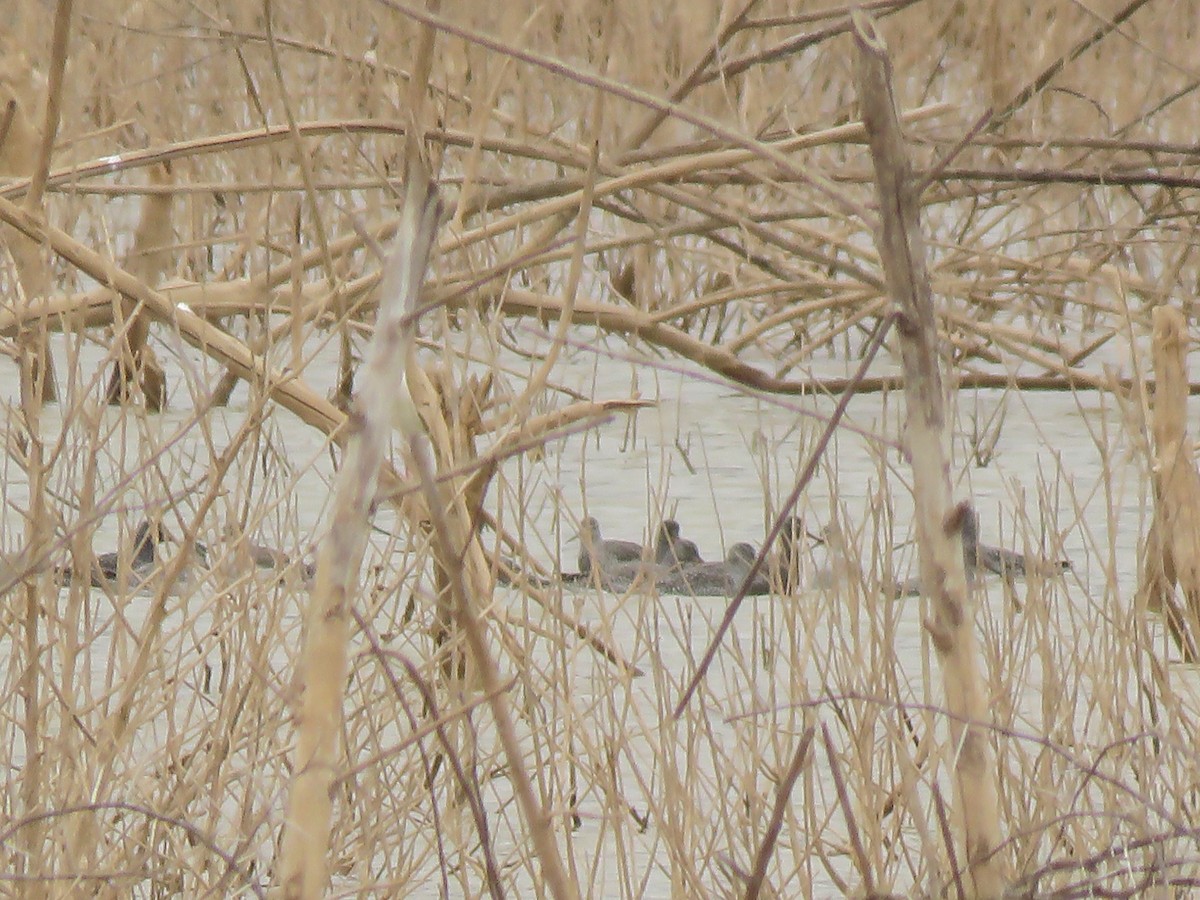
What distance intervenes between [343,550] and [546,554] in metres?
2.23

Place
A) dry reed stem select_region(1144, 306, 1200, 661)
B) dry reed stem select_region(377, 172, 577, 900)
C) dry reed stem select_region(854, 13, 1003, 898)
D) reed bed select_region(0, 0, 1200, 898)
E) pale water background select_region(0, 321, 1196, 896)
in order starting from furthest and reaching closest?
1. pale water background select_region(0, 321, 1196, 896)
2. dry reed stem select_region(1144, 306, 1200, 661)
3. reed bed select_region(0, 0, 1200, 898)
4. dry reed stem select_region(854, 13, 1003, 898)
5. dry reed stem select_region(377, 172, 577, 900)

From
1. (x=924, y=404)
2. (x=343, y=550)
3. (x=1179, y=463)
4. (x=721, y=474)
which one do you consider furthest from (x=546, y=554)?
(x=721, y=474)

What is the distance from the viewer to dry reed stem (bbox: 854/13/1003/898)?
1.33 metres

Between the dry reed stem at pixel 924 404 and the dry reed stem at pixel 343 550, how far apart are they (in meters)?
0.29

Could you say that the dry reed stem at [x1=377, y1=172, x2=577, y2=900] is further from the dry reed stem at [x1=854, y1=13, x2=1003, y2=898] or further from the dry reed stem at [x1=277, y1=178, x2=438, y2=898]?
the dry reed stem at [x1=854, y1=13, x2=1003, y2=898]

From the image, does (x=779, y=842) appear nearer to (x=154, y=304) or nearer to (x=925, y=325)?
(x=154, y=304)

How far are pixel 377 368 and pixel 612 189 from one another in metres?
2.38

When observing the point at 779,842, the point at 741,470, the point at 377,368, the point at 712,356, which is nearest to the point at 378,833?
the point at 779,842

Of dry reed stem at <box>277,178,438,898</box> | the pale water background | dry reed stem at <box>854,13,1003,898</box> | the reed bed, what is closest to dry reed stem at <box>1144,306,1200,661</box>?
the reed bed

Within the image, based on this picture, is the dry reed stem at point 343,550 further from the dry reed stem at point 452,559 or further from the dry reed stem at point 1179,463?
the dry reed stem at point 1179,463

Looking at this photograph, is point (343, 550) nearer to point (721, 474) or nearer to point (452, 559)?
point (452, 559)

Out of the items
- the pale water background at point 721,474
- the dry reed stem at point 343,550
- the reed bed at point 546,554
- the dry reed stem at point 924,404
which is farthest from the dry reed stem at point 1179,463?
the dry reed stem at point 343,550

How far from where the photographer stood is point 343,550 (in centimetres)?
120

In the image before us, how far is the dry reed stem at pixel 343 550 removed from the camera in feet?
3.88
